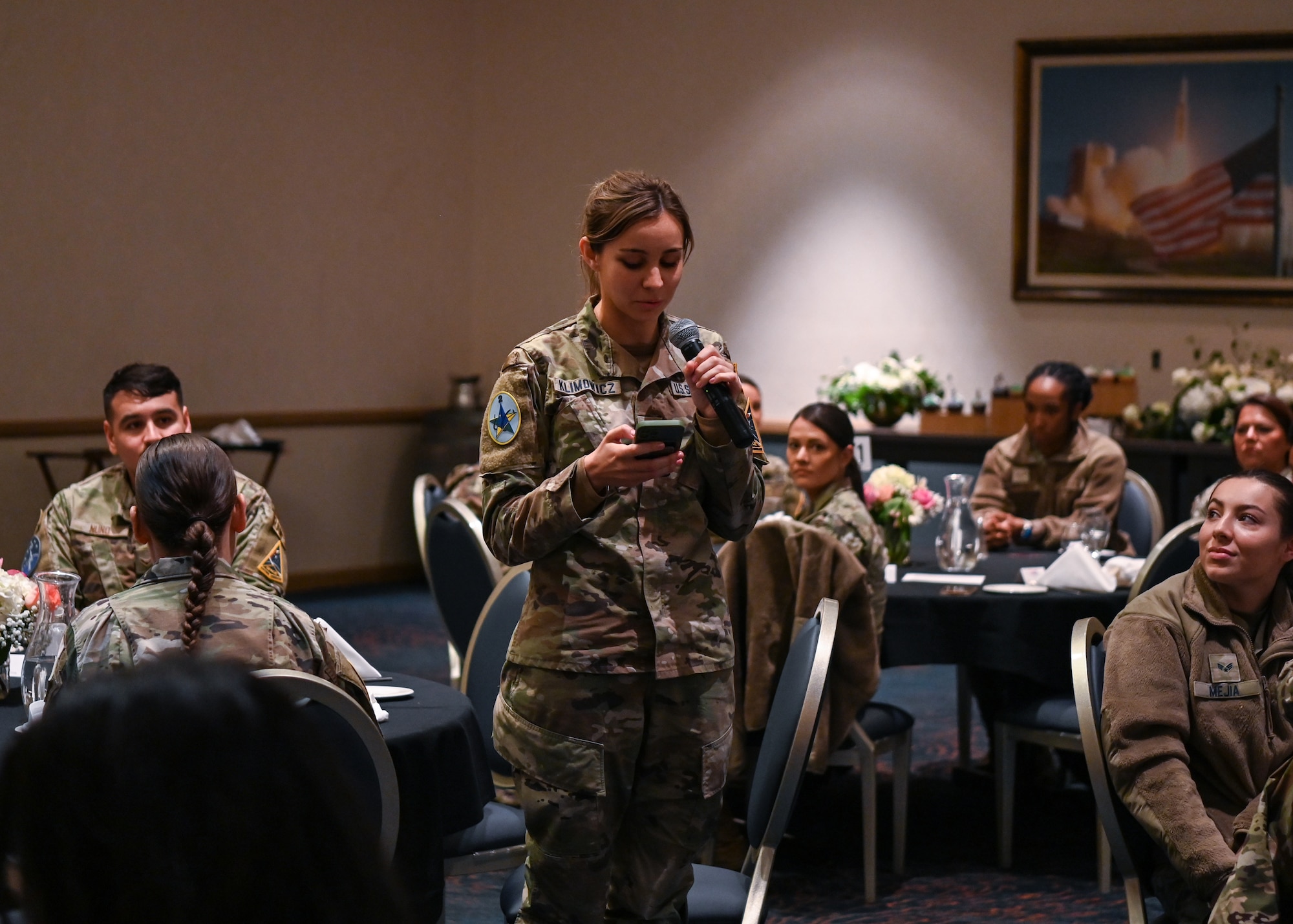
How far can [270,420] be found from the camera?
318 inches

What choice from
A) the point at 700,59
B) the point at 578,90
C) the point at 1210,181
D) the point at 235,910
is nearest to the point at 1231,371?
the point at 1210,181

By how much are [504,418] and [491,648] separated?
3.19 ft

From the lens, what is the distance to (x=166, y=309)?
7582mm

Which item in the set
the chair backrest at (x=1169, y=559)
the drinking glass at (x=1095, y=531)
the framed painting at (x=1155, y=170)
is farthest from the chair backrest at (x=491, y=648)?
the framed painting at (x=1155, y=170)

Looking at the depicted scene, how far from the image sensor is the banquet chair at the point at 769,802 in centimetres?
223

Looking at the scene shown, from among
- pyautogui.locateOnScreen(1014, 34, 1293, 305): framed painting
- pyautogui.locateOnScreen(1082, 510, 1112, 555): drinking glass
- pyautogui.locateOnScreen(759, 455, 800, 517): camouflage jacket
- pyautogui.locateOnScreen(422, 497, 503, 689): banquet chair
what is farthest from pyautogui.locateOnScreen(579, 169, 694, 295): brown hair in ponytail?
pyautogui.locateOnScreen(1014, 34, 1293, 305): framed painting

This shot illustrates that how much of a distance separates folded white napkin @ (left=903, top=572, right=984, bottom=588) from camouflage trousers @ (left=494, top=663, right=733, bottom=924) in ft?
7.14

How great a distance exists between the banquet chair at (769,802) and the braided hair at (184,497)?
0.77 metres

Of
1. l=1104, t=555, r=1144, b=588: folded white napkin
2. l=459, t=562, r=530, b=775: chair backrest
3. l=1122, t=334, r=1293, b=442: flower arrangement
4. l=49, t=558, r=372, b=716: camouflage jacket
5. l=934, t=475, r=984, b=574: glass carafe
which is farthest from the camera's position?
l=1122, t=334, r=1293, b=442: flower arrangement

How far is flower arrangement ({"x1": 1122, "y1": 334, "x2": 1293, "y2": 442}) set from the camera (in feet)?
20.7

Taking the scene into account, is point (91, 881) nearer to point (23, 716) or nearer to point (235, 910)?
point (235, 910)

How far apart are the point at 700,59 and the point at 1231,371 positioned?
3695mm

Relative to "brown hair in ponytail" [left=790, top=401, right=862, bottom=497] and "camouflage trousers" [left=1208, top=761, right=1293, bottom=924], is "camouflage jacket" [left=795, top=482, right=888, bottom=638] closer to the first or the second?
"brown hair in ponytail" [left=790, top=401, right=862, bottom=497]

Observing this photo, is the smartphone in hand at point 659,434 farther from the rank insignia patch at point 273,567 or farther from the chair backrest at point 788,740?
the rank insignia patch at point 273,567
